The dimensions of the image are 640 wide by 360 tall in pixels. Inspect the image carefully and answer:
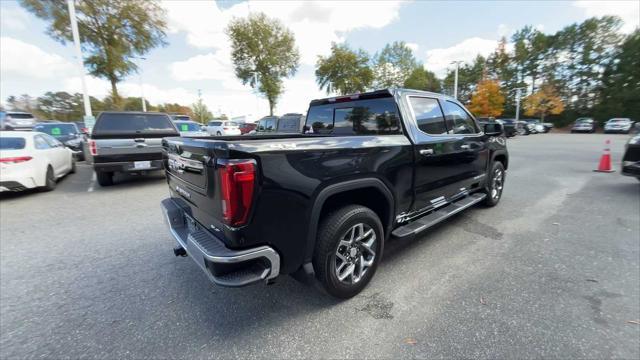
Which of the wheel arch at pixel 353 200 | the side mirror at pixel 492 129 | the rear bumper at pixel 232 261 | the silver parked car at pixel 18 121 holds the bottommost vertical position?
the rear bumper at pixel 232 261

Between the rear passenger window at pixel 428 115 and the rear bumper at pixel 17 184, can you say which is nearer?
the rear passenger window at pixel 428 115

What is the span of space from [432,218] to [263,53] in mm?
31572

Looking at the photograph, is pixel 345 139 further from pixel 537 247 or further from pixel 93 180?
pixel 93 180

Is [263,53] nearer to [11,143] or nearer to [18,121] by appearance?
[18,121]

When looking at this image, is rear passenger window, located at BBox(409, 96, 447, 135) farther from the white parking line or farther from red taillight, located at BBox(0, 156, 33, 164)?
red taillight, located at BBox(0, 156, 33, 164)

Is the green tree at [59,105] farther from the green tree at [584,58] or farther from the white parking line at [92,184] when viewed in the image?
the green tree at [584,58]

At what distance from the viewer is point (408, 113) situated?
310 centimetres

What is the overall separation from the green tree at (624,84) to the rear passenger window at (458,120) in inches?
1974

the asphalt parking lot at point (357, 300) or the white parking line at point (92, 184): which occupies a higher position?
the white parking line at point (92, 184)

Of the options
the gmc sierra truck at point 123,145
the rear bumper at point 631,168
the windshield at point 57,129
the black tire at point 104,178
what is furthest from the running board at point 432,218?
the windshield at point 57,129

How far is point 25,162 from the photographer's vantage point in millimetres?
6074

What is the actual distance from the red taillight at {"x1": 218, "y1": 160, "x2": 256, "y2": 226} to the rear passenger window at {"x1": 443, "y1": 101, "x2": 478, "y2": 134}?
304 centimetres

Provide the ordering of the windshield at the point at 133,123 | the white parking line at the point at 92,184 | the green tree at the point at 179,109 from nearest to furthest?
the windshield at the point at 133,123
the white parking line at the point at 92,184
the green tree at the point at 179,109

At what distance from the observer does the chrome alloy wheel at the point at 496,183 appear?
16.6 ft
